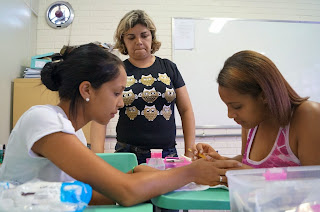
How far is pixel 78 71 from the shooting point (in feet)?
2.81

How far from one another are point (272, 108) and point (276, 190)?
51 centimetres

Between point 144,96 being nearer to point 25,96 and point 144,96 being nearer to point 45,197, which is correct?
point 45,197

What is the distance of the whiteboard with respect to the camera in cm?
294

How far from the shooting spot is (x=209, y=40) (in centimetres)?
298

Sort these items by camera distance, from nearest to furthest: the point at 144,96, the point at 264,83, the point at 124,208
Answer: the point at 124,208
the point at 264,83
the point at 144,96

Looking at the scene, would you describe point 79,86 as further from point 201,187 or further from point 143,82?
point 143,82

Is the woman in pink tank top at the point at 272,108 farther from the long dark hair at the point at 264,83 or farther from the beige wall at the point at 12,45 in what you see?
the beige wall at the point at 12,45

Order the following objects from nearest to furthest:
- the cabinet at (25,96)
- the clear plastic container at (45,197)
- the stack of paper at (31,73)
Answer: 1. the clear plastic container at (45,197)
2. the cabinet at (25,96)
3. the stack of paper at (31,73)

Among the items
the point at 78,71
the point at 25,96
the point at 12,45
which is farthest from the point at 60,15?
the point at 78,71

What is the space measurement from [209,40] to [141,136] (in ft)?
6.31

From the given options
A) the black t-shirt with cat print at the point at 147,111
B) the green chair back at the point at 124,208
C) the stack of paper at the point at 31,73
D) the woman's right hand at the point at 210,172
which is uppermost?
the stack of paper at the point at 31,73

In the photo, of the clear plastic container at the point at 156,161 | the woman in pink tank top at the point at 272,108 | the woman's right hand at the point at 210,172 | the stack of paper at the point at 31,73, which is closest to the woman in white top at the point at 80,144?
the woman's right hand at the point at 210,172

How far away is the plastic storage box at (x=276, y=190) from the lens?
0.50 m

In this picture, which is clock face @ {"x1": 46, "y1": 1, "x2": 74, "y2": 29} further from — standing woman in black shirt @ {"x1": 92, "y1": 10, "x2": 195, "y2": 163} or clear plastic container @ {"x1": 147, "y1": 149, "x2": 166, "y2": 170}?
clear plastic container @ {"x1": 147, "y1": 149, "x2": 166, "y2": 170}
